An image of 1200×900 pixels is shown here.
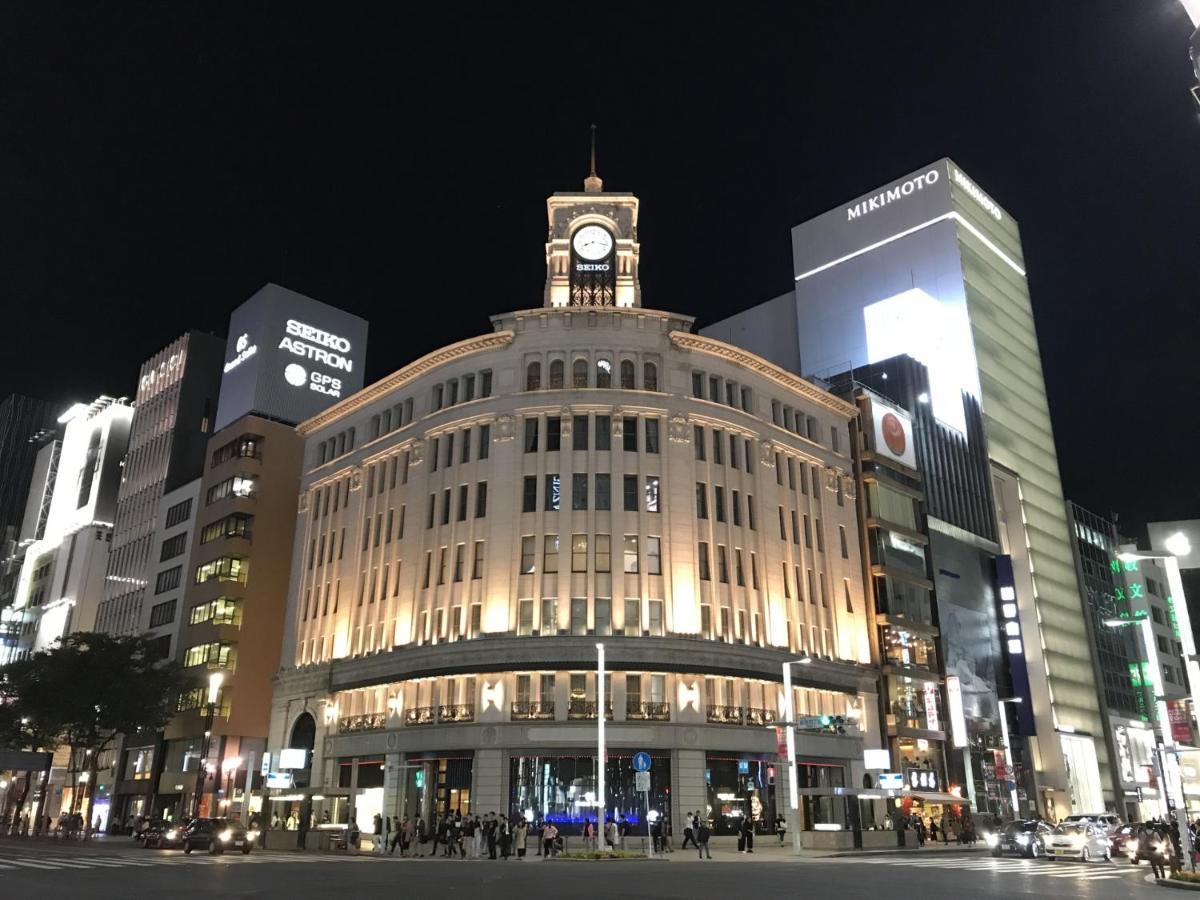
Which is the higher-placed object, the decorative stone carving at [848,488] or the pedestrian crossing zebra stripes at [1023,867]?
the decorative stone carving at [848,488]

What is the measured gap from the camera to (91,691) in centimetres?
6156

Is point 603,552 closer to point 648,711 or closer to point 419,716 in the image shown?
point 648,711

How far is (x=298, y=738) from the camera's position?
61625 mm

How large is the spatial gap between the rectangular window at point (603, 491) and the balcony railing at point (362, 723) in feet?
58.5

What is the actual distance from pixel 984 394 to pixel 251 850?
257 feet

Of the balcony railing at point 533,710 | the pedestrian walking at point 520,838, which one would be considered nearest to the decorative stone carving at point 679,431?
the balcony railing at point 533,710

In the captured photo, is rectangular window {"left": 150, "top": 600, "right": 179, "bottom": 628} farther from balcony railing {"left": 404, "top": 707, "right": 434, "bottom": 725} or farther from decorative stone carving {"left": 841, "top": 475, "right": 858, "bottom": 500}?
decorative stone carving {"left": 841, "top": 475, "right": 858, "bottom": 500}

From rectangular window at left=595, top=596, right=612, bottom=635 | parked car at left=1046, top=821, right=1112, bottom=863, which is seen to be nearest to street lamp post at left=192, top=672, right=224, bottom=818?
rectangular window at left=595, top=596, right=612, bottom=635

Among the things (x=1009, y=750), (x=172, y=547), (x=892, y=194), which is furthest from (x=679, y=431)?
(x=892, y=194)

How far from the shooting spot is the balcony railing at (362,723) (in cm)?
5434

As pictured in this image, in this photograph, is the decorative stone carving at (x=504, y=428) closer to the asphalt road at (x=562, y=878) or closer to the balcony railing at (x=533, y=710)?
the balcony railing at (x=533, y=710)

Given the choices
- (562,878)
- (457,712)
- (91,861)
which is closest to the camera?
(562,878)

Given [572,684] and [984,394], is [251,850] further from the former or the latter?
[984,394]

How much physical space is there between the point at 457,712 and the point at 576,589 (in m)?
9.29
